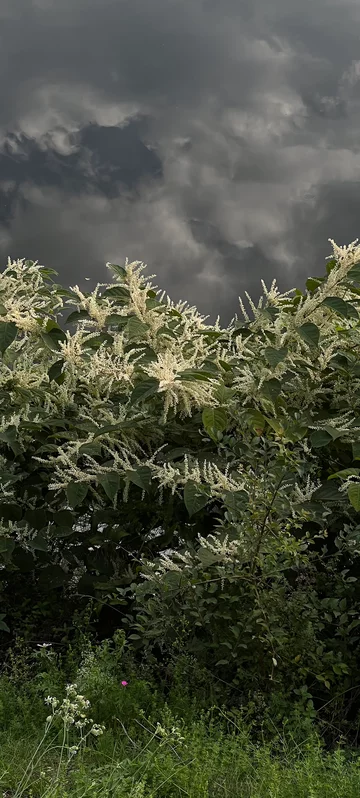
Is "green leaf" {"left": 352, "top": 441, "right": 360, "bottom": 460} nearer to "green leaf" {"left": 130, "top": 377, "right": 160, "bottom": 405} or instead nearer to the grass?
"green leaf" {"left": 130, "top": 377, "right": 160, "bottom": 405}

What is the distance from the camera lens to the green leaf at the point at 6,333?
414cm

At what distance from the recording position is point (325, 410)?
4219 mm

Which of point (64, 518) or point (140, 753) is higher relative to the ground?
point (64, 518)

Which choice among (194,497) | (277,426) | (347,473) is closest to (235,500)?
(194,497)

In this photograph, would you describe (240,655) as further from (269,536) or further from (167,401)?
(167,401)

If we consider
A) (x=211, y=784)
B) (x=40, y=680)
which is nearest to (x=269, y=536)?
(x=211, y=784)

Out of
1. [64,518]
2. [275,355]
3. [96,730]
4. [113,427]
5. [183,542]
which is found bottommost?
[96,730]

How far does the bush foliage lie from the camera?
3.46m

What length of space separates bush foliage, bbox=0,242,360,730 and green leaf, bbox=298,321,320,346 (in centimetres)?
2

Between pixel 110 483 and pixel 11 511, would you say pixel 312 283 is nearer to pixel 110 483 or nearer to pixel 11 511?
pixel 110 483

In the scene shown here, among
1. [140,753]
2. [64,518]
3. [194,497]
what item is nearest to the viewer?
[140,753]

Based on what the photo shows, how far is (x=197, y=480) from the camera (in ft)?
11.7

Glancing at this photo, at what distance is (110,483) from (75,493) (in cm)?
20

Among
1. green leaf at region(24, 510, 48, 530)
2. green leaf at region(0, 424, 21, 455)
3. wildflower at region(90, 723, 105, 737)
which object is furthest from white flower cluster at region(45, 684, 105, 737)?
green leaf at region(0, 424, 21, 455)
